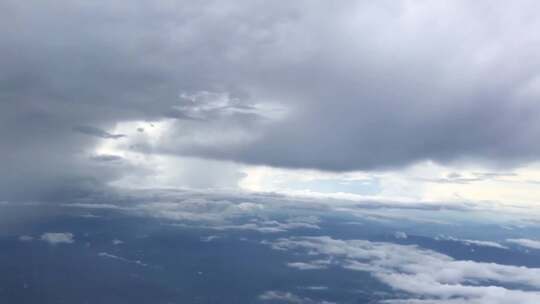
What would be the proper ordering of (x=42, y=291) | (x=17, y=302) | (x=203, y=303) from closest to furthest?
(x=17, y=302) < (x=42, y=291) < (x=203, y=303)

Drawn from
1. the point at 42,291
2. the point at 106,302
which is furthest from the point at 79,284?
the point at 106,302

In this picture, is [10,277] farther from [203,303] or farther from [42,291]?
[203,303]

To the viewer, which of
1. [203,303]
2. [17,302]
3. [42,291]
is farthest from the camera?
[203,303]

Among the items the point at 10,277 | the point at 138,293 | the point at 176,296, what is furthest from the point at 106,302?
the point at 10,277

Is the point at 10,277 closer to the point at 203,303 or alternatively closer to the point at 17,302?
the point at 17,302

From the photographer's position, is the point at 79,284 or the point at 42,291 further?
the point at 79,284

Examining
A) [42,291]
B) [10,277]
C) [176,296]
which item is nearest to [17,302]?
[42,291]

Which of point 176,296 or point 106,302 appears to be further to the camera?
point 176,296
